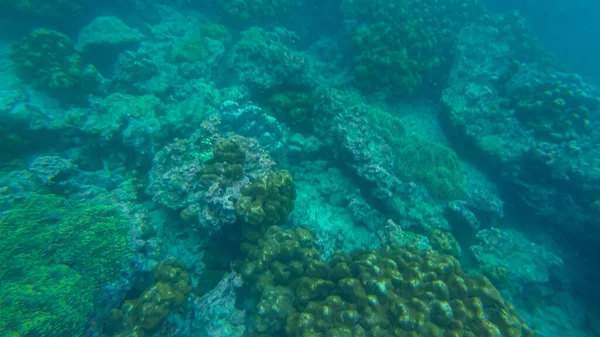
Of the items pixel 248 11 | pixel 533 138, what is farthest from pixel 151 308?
pixel 248 11

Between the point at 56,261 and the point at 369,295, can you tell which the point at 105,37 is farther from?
the point at 369,295

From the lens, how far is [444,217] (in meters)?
7.23

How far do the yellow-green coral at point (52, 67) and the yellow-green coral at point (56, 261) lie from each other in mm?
4414

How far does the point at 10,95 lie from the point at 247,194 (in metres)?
7.51

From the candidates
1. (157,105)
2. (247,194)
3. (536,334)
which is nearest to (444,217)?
(536,334)

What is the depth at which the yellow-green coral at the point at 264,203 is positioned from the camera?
4.90m

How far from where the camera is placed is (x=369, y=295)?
159 inches

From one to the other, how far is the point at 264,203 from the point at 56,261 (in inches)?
141

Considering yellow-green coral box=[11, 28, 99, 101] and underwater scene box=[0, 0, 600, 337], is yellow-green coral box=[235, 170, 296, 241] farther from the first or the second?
yellow-green coral box=[11, 28, 99, 101]

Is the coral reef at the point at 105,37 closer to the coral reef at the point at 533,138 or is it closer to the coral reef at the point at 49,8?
the coral reef at the point at 49,8

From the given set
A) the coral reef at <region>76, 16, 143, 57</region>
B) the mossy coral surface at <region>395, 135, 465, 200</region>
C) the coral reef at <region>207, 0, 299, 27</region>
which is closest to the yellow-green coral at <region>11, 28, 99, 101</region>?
the coral reef at <region>76, 16, 143, 57</region>

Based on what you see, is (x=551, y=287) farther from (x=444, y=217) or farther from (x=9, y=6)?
(x=9, y=6)

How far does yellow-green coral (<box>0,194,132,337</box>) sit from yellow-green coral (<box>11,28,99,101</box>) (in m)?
4.41

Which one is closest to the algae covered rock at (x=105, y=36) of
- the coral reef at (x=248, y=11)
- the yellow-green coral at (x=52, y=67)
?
the yellow-green coral at (x=52, y=67)
